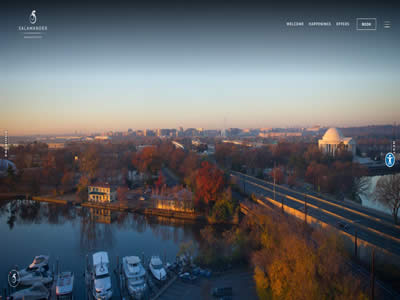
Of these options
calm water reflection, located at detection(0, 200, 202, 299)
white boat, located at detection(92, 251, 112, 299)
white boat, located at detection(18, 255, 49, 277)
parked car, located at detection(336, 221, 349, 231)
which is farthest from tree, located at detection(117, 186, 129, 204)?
parked car, located at detection(336, 221, 349, 231)

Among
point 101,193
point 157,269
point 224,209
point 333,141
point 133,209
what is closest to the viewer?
point 157,269

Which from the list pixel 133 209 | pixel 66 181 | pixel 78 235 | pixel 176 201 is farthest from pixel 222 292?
pixel 66 181

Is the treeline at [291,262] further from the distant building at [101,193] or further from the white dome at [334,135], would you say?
Result: the white dome at [334,135]

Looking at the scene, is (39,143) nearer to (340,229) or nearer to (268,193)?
(268,193)

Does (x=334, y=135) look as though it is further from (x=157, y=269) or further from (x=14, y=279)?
(x=14, y=279)

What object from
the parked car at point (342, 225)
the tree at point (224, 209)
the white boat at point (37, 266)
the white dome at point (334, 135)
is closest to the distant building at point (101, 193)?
the tree at point (224, 209)
